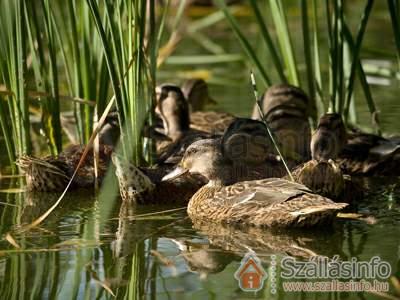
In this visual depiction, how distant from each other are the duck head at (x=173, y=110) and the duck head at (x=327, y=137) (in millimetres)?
2031

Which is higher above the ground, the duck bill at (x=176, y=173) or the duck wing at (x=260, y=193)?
the duck bill at (x=176, y=173)

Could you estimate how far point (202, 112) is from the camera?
11766 mm

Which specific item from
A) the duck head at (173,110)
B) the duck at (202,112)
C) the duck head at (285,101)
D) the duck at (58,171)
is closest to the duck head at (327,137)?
the duck head at (285,101)

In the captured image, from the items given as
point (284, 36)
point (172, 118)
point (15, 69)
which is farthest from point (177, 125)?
point (15, 69)

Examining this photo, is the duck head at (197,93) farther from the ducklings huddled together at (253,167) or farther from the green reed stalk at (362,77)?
the green reed stalk at (362,77)

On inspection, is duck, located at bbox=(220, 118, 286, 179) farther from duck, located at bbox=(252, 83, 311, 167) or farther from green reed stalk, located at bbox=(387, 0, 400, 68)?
green reed stalk, located at bbox=(387, 0, 400, 68)

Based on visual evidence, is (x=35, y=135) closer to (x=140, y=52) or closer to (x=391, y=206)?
(x=140, y=52)

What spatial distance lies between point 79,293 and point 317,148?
3295 mm

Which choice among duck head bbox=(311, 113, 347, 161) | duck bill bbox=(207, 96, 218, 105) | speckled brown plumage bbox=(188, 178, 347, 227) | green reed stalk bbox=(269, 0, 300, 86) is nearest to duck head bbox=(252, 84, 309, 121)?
green reed stalk bbox=(269, 0, 300, 86)

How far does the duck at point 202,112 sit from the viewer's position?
1112cm

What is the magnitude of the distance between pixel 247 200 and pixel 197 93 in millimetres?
4472

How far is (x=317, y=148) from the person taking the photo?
9023 mm

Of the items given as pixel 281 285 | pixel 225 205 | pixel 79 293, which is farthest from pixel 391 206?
pixel 79 293

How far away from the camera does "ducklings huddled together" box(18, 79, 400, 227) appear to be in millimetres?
7699
